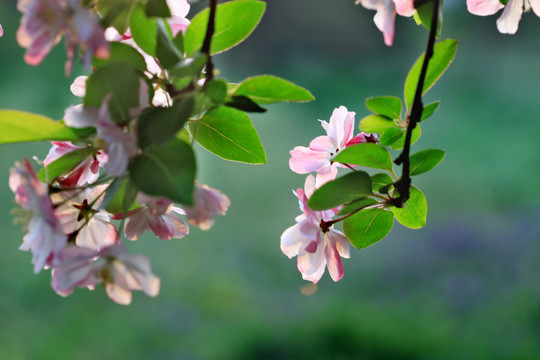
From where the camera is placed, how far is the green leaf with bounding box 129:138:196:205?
0.79ft

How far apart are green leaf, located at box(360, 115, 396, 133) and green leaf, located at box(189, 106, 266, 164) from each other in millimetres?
74

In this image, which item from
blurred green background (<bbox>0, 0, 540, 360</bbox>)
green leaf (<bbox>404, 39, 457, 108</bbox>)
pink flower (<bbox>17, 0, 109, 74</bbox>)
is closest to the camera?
pink flower (<bbox>17, 0, 109, 74</bbox>)

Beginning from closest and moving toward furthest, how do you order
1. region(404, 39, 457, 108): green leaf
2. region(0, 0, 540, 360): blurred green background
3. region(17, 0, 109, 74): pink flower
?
region(17, 0, 109, 74): pink flower, region(404, 39, 457, 108): green leaf, region(0, 0, 540, 360): blurred green background

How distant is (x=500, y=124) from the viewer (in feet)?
13.3

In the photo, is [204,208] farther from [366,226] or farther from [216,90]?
[366,226]

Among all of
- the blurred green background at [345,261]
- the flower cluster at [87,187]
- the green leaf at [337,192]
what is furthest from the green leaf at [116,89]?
the blurred green background at [345,261]

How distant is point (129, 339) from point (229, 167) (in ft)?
4.30

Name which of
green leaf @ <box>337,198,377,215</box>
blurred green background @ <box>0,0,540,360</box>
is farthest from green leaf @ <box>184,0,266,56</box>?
blurred green background @ <box>0,0,540,360</box>

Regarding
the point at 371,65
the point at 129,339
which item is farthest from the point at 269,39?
the point at 129,339

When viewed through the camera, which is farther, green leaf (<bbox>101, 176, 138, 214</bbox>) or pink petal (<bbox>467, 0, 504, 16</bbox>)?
pink petal (<bbox>467, 0, 504, 16</bbox>)

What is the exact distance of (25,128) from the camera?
0.92ft

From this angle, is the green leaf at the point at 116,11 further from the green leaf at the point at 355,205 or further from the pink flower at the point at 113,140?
the green leaf at the point at 355,205

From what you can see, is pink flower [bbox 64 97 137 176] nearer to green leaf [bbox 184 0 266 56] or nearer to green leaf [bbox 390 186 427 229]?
green leaf [bbox 184 0 266 56]

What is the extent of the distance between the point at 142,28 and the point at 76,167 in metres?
0.11
